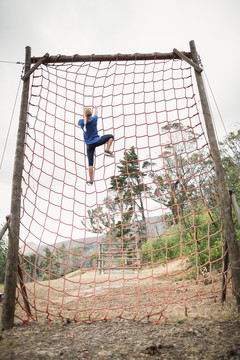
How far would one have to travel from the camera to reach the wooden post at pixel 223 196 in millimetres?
2162

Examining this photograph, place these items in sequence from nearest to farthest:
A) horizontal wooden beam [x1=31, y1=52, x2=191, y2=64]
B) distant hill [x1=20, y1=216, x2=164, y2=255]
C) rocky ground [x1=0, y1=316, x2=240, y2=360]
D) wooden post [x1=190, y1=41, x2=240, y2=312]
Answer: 1. rocky ground [x1=0, y1=316, x2=240, y2=360]
2. wooden post [x1=190, y1=41, x2=240, y2=312]
3. distant hill [x1=20, y1=216, x2=164, y2=255]
4. horizontal wooden beam [x1=31, y1=52, x2=191, y2=64]

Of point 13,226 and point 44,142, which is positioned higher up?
point 44,142

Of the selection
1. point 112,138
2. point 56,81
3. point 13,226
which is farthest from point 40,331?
point 56,81

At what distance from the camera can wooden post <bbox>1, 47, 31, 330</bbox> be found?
221cm

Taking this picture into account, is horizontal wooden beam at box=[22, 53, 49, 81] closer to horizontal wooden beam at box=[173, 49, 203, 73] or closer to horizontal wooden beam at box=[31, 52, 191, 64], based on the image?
horizontal wooden beam at box=[31, 52, 191, 64]

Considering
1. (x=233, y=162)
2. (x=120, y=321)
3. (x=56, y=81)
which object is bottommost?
(x=120, y=321)

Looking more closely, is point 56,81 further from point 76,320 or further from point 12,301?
point 76,320

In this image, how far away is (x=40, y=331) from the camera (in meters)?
2.07

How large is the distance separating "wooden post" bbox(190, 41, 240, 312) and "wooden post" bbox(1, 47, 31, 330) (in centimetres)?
215

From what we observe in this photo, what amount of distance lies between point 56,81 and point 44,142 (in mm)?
939

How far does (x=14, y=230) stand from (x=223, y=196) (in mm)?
2229

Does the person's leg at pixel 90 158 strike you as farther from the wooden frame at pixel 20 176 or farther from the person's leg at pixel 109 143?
the wooden frame at pixel 20 176

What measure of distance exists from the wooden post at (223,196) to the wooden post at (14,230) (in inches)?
84.5

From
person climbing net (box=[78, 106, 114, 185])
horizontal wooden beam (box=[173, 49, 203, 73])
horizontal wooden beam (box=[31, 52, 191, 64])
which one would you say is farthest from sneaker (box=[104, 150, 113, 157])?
horizontal wooden beam (box=[173, 49, 203, 73])
